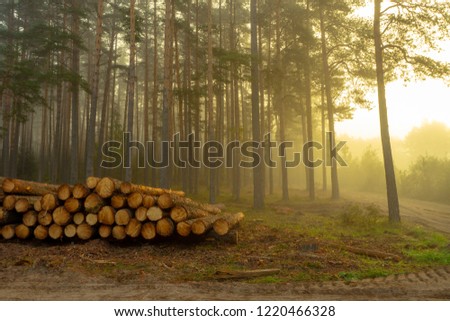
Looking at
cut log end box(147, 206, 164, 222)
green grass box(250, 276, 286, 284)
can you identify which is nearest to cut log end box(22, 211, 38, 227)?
cut log end box(147, 206, 164, 222)

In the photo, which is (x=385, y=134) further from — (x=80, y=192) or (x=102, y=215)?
(x=80, y=192)

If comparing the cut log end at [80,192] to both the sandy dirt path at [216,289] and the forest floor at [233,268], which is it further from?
the sandy dirt path at [216,289]

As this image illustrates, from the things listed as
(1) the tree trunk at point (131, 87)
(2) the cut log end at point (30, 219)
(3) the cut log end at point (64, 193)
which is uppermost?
(1) the tree trunk at point (131, 87)

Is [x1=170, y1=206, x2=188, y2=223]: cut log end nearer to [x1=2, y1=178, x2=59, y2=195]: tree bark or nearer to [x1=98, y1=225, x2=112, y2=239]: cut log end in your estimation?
[x1=98, y1=225, x2=112, y2=239]: cut log end

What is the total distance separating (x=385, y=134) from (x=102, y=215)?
11501 millimetres

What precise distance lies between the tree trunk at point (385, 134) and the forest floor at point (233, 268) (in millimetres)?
3173

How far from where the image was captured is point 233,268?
7422 mm

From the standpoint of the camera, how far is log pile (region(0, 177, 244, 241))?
29.2 ft

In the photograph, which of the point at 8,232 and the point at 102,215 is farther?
the point at 8,232

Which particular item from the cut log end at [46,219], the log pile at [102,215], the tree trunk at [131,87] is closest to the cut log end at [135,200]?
the log pile at [102,215]

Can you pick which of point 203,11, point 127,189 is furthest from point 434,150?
point 127,189

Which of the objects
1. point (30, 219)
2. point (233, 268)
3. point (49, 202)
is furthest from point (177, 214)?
point (30, 219)

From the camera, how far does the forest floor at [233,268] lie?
19.2 feet
